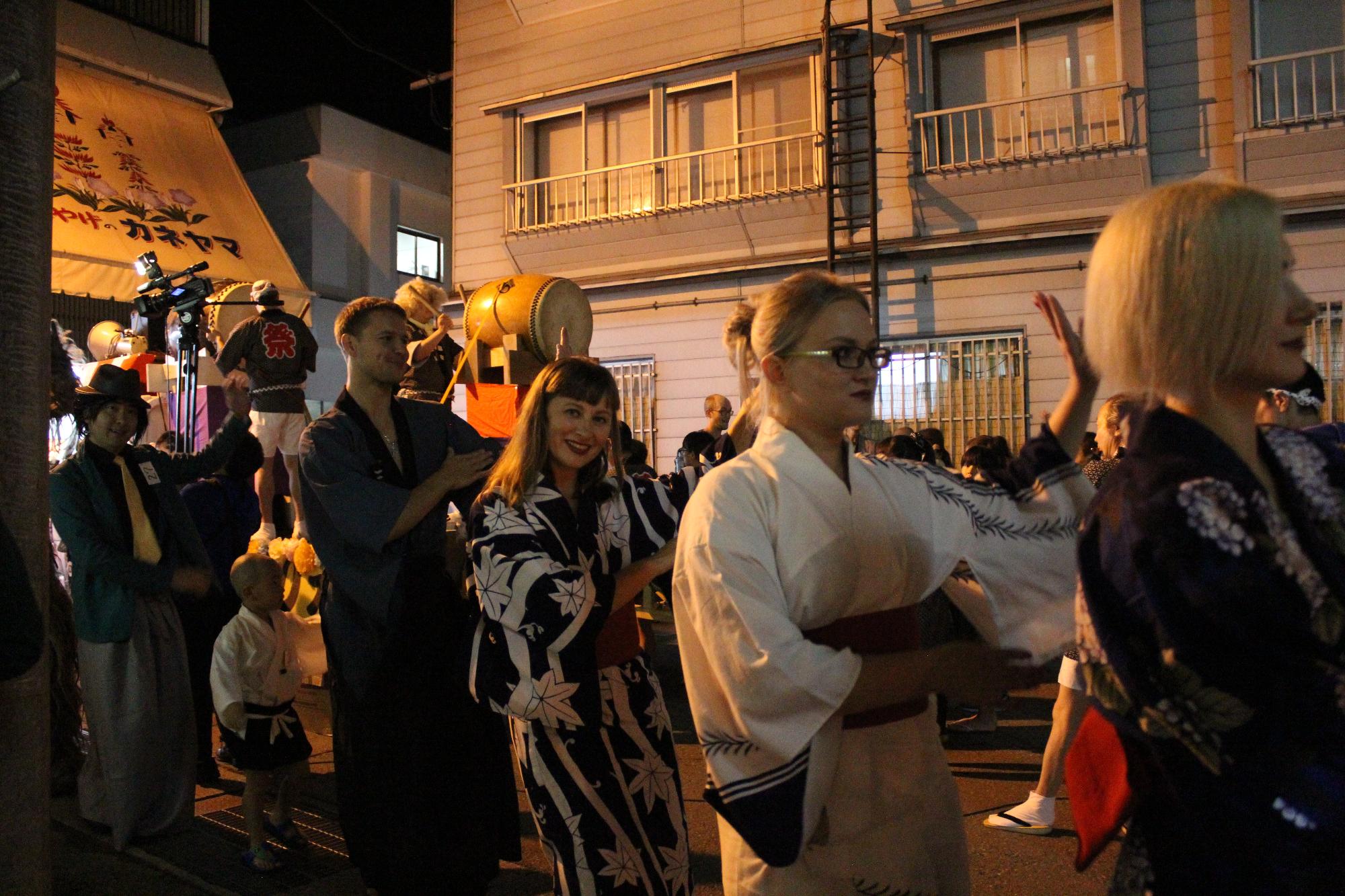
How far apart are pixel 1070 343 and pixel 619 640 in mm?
1463

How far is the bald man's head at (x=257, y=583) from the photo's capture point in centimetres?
431

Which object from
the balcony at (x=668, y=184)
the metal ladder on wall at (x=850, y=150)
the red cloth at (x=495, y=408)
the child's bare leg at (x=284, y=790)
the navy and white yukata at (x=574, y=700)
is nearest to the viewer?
the navy and white yukata at (x=574, y=700)

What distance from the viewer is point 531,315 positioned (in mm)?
7160

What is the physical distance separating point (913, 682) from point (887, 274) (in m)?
9.98

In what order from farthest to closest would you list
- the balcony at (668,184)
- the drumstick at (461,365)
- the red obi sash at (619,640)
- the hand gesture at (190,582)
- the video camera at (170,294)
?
1. the balcony at (668,184)
2. the drumstick at (461,365)
3. the video camera at (170,294)
4. the hand gesture at (190,582)
5. the red obi sash at (619,640)

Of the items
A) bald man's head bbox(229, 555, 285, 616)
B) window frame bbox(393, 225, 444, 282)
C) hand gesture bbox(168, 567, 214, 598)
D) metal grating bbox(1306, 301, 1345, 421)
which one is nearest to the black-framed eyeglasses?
bald man's head bbox(229, 555, 285, 616)

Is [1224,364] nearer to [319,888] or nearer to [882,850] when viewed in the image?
[882,850]

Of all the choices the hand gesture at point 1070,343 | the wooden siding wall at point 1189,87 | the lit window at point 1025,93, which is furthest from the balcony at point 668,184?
the hand gesture at point 1070,343

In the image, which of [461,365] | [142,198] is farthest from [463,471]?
[142,198]

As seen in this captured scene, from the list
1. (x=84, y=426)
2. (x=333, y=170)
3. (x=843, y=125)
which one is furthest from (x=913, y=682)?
(x=333, y=170)

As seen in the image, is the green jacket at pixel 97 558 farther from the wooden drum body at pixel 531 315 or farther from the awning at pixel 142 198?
the awning at pixel 142 198

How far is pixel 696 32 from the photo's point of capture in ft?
39.8

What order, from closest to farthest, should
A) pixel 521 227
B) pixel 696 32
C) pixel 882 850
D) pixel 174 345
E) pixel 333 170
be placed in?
pixel 882 850 < pixel 174 345 < pixel 696 32 < pixel 521 227 < pixel 333 170

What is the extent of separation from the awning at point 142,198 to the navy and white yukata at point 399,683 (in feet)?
32.3
